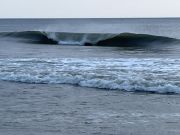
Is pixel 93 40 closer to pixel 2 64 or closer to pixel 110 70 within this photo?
pixel 2 64

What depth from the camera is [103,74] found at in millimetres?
17703

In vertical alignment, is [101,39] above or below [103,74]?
below

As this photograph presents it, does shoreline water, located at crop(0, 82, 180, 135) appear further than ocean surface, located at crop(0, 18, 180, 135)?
No

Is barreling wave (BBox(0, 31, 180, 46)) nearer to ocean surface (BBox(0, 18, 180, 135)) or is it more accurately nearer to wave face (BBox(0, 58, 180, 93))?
wave face (BBox(0, 58, 180, 93))

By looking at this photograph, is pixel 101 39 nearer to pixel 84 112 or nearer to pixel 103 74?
pixel 103 74

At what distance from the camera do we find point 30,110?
40.4 ft

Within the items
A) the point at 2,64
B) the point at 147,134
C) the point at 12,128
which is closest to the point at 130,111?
the point at 147,134

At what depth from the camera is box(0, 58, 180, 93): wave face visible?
15570mm

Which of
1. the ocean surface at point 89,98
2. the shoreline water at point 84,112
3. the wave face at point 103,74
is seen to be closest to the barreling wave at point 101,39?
the wave face at point 103,74

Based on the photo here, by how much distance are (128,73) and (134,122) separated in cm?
682

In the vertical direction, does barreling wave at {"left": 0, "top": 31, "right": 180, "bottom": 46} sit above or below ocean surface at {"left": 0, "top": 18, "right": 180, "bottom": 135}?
below

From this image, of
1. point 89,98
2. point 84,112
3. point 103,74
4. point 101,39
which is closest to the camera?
point 84,112

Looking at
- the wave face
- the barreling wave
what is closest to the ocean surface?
the wave face

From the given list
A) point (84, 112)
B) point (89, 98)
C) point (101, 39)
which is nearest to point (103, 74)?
point (89, 98)
